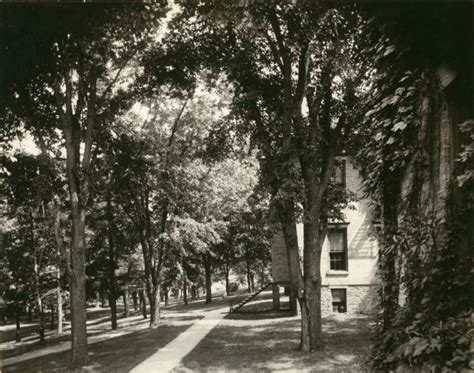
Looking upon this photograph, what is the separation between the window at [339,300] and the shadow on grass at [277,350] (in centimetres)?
278

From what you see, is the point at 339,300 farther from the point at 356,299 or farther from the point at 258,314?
the point at 258,314

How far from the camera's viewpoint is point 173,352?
15.6 m

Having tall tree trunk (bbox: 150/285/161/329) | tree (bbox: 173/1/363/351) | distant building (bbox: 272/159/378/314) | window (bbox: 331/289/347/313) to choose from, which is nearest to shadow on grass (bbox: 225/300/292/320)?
window (bbox: 331/289/347/313)

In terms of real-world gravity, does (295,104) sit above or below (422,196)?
above

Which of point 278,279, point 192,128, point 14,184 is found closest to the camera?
point 14,184

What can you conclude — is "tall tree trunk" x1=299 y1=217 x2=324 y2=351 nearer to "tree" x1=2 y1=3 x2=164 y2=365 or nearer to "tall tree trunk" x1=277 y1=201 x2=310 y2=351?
"tall tree trunk" x1=277 y1=201 x2=310 y2=351

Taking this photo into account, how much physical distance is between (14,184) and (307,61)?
433 inches

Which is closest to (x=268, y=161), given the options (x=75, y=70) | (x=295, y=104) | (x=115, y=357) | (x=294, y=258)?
(x=295, y=104)

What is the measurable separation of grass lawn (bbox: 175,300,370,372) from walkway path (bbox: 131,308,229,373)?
339 mm

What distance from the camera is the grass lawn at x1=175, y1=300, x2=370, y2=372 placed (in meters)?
12.2

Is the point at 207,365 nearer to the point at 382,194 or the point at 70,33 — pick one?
the point at 382,194

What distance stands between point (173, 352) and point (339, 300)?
13015 mm

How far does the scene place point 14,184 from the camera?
15.4 metres

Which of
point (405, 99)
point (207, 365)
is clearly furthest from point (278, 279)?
point (405, 99)
